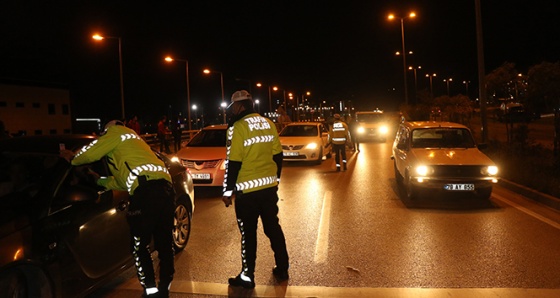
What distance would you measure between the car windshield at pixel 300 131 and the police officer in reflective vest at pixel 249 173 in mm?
13785

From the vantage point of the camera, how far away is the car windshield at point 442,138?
1135 cm

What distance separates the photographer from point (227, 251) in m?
6.82

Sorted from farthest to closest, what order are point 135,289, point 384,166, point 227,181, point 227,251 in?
point 384,166 → point 227,251 → point 135,289 → point 227,181

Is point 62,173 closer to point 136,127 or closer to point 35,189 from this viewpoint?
point 35,189

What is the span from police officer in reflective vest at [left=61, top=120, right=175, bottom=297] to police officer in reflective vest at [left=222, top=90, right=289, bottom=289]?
665mm

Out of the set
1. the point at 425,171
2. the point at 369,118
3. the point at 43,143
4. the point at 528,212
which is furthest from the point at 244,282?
the point at 369,118

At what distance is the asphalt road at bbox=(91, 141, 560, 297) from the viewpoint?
530 cm

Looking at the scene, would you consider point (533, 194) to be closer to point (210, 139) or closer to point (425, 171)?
point (425, 171)

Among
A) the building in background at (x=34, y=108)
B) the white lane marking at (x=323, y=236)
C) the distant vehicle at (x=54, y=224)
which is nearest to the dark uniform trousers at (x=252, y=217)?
the distant vehicle at (x=54, y=224)

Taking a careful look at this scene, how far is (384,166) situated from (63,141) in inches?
507

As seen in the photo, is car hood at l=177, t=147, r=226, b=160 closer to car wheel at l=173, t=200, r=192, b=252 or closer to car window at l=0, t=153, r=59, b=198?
car wheel at l=173, t=200, r=192, b=252

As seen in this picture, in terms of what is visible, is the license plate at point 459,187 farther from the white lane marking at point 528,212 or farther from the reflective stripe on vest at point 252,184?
the reflective stripe on vest at point 252,184

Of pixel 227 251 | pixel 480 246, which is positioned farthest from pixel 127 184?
pixel 480 246

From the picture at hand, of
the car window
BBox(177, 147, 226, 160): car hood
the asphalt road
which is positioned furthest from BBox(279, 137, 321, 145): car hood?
the car window
